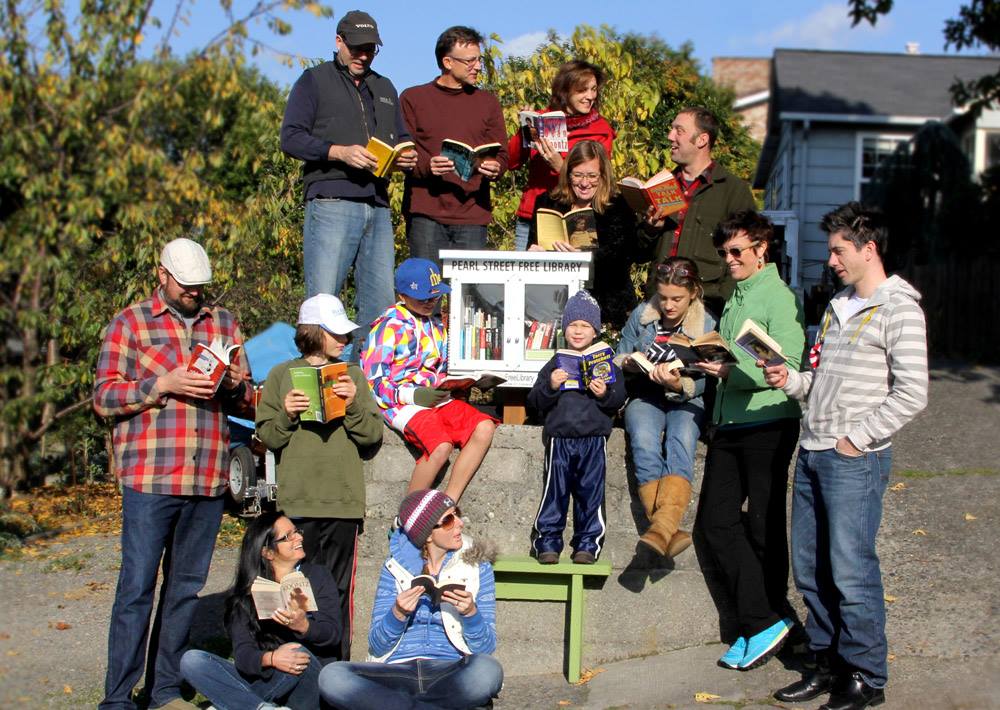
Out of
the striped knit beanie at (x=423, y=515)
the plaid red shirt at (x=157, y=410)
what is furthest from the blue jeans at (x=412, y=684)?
the plaid red shirt at (x=157, y=410)

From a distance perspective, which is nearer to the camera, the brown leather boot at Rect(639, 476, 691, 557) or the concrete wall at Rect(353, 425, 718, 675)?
the brown leather boot at Rect(639, 476, 691, 557)

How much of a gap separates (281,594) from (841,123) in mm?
19402

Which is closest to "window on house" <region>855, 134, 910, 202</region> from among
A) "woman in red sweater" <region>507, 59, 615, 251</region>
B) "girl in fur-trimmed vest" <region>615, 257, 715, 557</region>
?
"woman in red sweater" <region>507, 59, 615, 251</region>

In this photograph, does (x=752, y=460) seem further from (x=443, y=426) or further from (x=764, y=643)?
Result: (x=443, y=426)

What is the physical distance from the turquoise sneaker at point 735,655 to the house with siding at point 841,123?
13.8 m

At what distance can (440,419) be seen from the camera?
6000 millimetres

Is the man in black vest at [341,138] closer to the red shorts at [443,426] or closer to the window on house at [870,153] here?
the red shorts at [443,426]

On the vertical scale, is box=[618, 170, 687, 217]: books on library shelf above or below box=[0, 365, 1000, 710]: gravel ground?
above

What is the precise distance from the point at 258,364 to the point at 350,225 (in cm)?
276

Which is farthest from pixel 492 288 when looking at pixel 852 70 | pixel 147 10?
pixel 852 70

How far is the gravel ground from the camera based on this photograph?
17.6 feet

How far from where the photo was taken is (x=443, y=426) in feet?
19.7

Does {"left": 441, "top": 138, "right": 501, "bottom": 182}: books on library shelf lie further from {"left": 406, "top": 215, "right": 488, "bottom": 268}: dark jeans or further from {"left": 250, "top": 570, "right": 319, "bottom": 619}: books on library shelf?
{"left": 250, "top": 570, "right": 319, "bottom": 619}: books on library shelf

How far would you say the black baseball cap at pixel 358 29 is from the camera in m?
6.53
